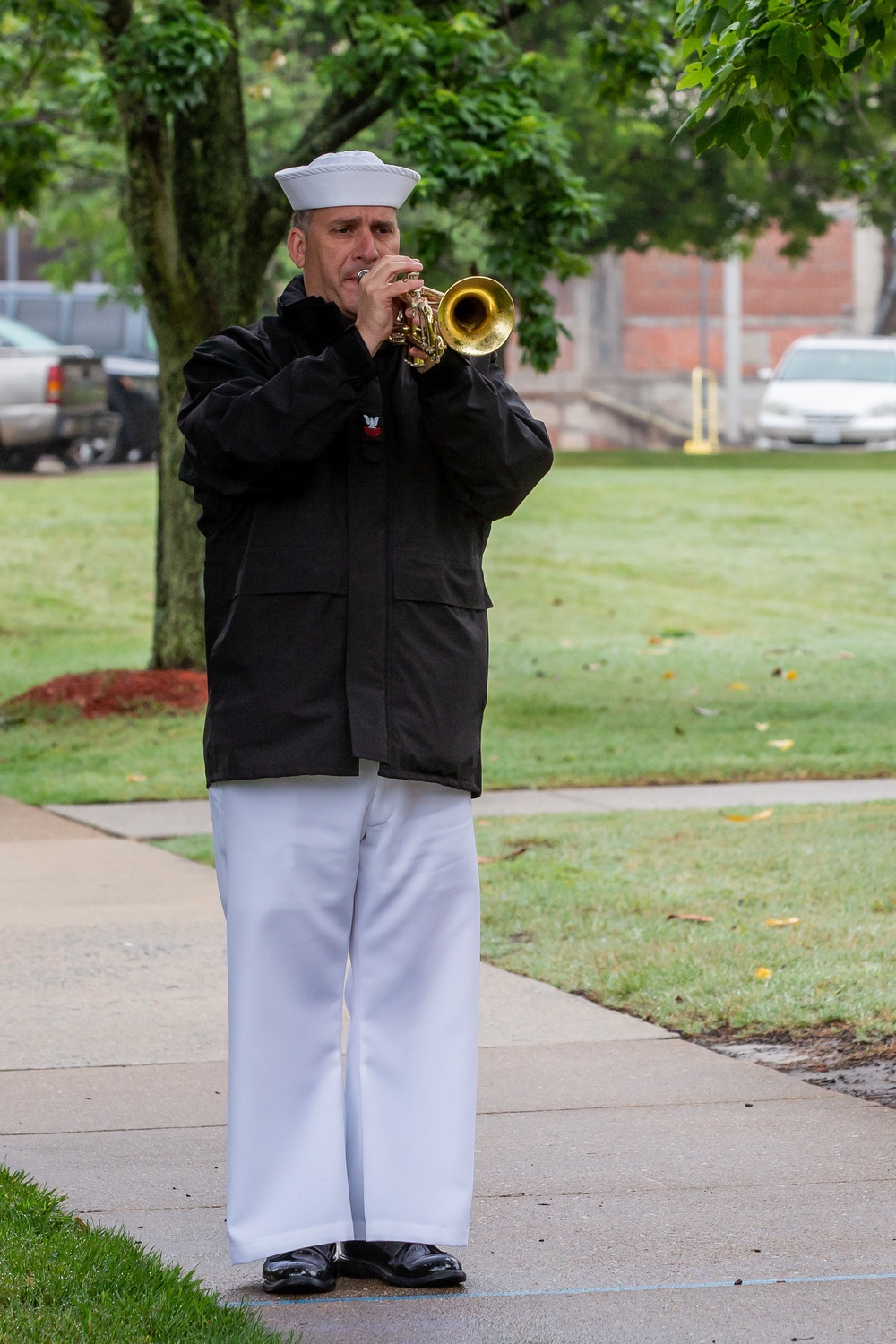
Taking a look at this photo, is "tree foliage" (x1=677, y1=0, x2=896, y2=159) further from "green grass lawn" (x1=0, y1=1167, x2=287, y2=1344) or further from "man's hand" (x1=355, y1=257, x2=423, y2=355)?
"green grass lawn" (x1=0, y1=1167, x2=287, y2=1344)

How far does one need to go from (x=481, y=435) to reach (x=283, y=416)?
0.35 meters

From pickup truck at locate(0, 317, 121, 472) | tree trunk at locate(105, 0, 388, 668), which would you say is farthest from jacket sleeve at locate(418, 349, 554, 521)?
pickup truck at locate(0, 317, 121, 472)

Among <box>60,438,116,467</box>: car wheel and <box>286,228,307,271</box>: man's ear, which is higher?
<box>286,228,307,271</box>: man's ear

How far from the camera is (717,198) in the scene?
25516 millimetres

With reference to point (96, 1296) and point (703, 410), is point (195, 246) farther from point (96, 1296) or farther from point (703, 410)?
→ point (703, 410)

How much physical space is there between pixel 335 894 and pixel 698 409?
3992 cm

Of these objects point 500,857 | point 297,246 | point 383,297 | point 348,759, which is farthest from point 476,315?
point 500,857

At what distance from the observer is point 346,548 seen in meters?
3.35

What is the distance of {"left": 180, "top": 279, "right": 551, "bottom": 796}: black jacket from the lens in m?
3.29

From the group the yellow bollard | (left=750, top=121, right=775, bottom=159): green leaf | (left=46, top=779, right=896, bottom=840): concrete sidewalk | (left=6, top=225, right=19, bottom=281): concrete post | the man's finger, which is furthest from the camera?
(left=6, top=225, right=19, bottom=281): concrete post

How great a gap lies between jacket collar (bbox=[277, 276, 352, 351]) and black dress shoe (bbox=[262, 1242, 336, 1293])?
1.63 metres

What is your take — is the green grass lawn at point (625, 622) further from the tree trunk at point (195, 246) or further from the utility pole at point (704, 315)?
the utility pole at point (704, 315)

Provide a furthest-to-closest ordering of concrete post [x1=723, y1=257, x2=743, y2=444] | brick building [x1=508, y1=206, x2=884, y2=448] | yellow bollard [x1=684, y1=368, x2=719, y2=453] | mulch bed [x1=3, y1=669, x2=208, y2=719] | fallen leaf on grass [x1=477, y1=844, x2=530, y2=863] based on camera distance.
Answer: brick building [x1=508, y1=206, x2=884, y2=448] → concrete post [x1=723, y1=257, x2=743, y2=444] → yellow bollard [x1=684, y1=368, x2=719, y2=453] → mulch bed [x1=3, y1=669, x2=208, y2=719] → fallen leaf on grass [x1=477, y1=844, x2=530, y2=863]

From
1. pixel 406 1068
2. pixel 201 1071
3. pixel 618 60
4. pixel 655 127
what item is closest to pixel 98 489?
pixel 655 127
